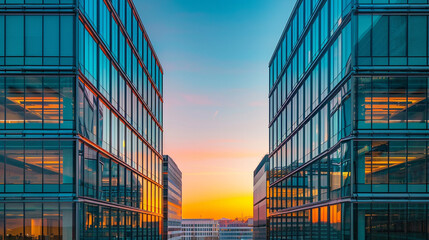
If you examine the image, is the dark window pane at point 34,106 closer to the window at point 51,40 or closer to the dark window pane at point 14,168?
the window at point 51,40

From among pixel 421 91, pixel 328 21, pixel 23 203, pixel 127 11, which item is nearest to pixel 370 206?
pixel 421 91

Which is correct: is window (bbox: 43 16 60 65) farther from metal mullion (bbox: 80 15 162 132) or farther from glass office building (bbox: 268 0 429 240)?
glass office building (bbox: 268 0 429 240)

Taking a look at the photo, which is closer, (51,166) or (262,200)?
(51,166)

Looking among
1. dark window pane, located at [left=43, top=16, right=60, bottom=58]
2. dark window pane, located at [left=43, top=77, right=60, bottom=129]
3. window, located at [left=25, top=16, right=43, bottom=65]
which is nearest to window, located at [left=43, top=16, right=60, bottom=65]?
dark window pane, located at [left=43, top=16, right=60, bottom=58]

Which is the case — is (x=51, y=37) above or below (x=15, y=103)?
above

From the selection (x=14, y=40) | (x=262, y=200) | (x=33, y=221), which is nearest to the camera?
(x=33, y=221)

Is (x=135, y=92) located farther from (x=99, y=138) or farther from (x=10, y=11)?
(x=10, y=11)

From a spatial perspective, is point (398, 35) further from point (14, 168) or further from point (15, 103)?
point (14, 168)

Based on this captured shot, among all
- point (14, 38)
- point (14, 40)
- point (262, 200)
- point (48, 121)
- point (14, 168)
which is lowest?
point (262, 200)

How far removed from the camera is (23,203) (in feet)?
98.0

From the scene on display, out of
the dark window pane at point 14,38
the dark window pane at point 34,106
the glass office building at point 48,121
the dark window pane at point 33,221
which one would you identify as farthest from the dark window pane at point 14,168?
the dark window pane at point 14,38

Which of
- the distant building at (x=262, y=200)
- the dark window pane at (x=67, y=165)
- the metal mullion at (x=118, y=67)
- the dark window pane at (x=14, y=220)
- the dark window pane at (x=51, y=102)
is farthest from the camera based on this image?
the distant building at (x=262, y=200)

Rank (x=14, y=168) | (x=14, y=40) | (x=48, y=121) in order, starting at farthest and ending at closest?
(x=14, y=40), (x=48, y=121), (x=14, y=168)

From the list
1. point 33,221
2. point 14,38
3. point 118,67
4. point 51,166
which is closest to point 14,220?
point 33,221
